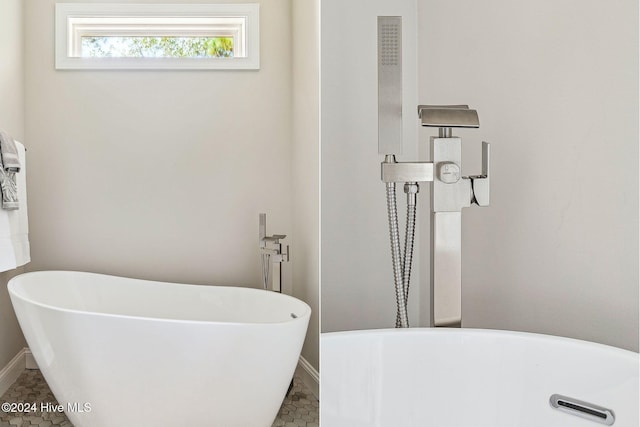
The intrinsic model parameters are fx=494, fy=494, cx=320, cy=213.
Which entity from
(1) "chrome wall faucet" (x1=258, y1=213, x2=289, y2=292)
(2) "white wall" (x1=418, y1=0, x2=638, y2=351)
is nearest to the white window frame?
(1) "chrome wall faucet" (x1=258, y1=213, x2=289, y2=292)

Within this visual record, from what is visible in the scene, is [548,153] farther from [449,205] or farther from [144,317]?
[144,317]

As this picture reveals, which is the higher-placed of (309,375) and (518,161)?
(518,161)

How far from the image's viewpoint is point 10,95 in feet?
1.36

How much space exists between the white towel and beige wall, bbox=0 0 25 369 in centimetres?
1

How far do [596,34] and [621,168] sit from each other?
0.87 feet

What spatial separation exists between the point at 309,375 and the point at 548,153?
0.76 meters

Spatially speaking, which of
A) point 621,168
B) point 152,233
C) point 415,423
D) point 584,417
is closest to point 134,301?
point 152,233

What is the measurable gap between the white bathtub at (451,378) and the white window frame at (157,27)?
0.56m

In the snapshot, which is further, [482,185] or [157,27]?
[482,185]

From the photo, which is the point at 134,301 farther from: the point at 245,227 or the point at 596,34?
the point at 596,34

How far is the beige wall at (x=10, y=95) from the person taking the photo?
16.3 inches

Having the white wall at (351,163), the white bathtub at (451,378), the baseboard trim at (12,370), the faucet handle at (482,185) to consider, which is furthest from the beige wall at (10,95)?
the faucet handle at (482,185)

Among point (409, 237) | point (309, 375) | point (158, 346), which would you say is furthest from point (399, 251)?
point (158, 346)

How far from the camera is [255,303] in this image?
51 centimetres
